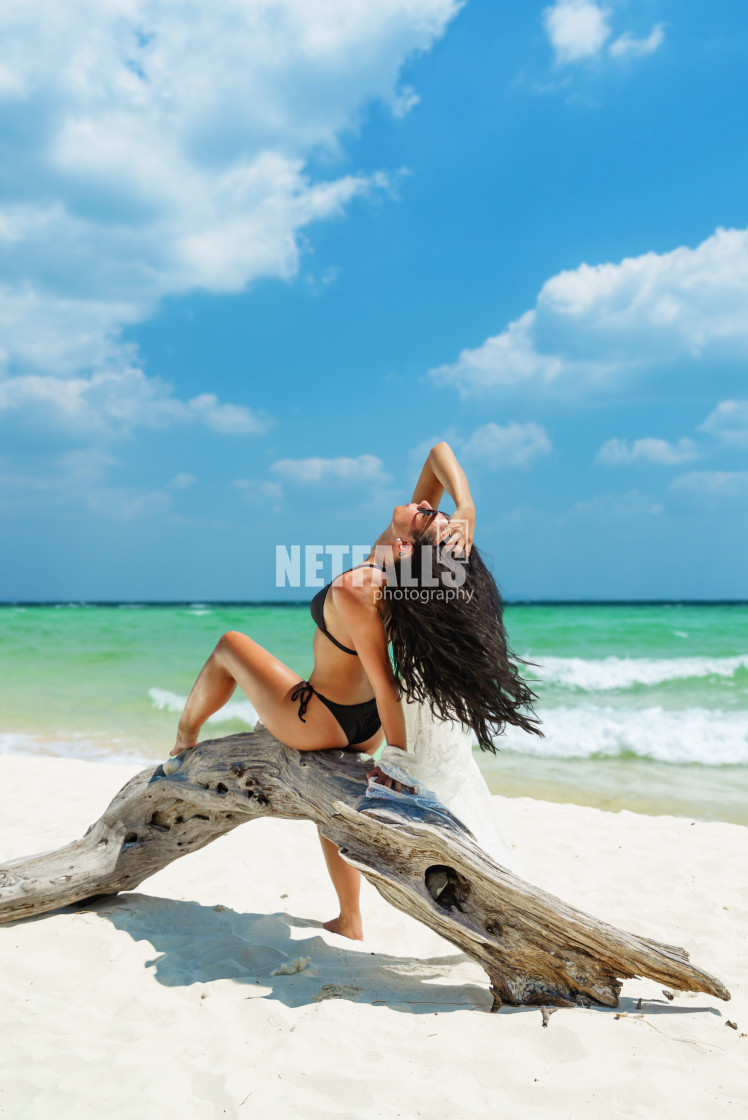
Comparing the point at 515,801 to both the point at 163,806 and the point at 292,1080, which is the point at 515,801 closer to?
the point at 163,806

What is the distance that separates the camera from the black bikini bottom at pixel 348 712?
320 centimetres

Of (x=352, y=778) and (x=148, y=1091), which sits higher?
(x=352, y=778)

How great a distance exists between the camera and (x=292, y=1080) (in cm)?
225

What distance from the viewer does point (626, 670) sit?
14812 mm

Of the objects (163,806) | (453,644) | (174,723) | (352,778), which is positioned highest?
(453,644)

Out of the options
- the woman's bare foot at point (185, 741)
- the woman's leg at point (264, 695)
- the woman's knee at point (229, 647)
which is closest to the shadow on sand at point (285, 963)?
the woman's bare foot at point (185, 741)

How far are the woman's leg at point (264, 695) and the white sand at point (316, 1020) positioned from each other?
3.20 ft

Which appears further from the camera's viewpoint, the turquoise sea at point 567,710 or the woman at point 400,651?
the turquoise sea at point 567,710

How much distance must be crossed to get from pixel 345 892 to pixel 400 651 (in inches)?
56.5

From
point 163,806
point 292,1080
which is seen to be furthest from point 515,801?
point 292,1080

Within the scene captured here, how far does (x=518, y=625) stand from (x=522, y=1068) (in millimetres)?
23632

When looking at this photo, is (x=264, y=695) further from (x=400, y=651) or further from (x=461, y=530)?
(x=461, y=530)

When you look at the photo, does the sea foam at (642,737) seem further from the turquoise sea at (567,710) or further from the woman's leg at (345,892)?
the woman's leg at (345,892)

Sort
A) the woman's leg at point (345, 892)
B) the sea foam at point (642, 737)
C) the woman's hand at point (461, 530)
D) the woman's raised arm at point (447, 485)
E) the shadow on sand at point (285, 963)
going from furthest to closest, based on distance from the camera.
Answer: the sea foam at point (642, 737) → the woman's leg at point (345, 892) → the woman's raised arm at point (447, 485) → the woman's hand at point (461, 530) → the shadow on sand at point (285, 963)
